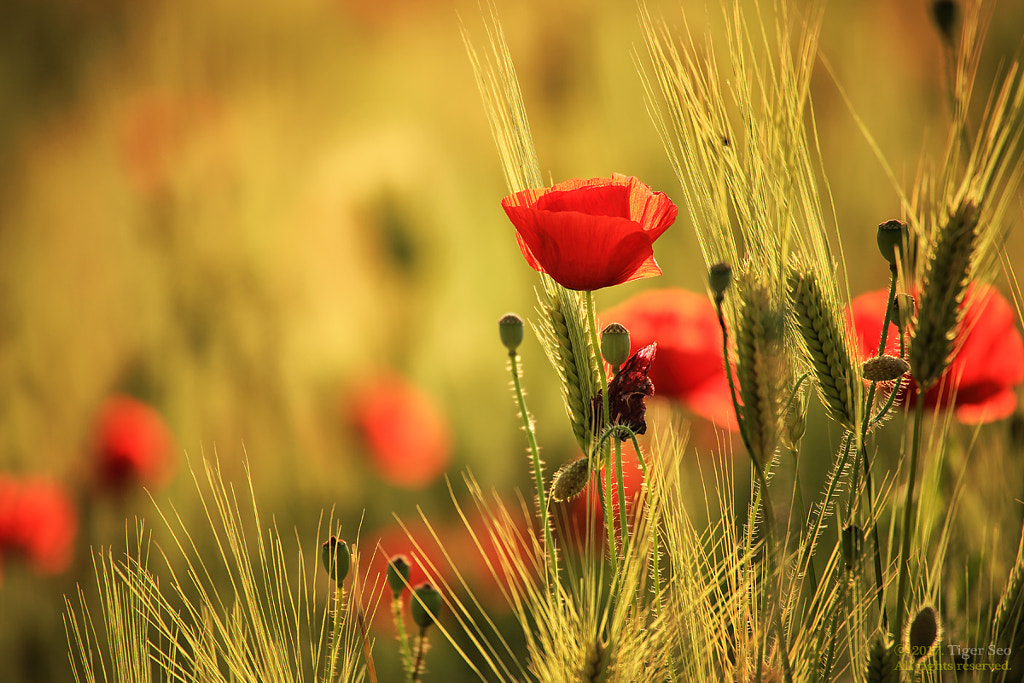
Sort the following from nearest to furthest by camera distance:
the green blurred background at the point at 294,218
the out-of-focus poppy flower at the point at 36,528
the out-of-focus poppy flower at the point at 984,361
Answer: the out-of-focus poppy flower at the point at 984,361, the out-of-focus poppy flower at the point at 36,528, the green blurred background at the point at 294,218

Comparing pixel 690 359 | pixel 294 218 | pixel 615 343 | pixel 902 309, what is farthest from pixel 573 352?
pixel 294 218

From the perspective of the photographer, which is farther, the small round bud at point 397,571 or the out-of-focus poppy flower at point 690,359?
the out-of-focus poppy flower at point 690,359

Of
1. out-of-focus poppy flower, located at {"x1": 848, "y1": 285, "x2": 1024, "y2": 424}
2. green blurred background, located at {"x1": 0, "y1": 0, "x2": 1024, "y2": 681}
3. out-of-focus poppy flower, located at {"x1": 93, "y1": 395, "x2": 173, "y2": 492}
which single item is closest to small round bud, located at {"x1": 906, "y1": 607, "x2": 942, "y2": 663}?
out-of-focus poppy flower, located at {"x1": 848, "y1": 285, "x2": 1024, "y2": 424}

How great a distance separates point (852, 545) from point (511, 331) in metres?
0.14

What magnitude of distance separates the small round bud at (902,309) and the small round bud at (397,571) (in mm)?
212

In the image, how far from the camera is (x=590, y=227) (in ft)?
1.06

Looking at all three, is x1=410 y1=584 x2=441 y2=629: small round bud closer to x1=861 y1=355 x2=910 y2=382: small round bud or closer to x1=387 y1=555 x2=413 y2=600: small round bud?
x1=387 y1=555 x2=413 y2=600: small round bud

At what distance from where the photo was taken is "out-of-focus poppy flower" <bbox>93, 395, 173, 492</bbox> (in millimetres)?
816

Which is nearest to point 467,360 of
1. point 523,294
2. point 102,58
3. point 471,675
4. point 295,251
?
point 523,294

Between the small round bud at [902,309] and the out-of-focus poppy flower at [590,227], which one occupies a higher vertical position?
the out-of-focus poppy flower at [590,227]

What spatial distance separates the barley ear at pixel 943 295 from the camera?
27cm

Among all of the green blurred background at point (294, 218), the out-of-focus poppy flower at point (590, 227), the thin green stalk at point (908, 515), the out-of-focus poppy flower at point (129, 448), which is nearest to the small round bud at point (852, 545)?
the thin green stalk at point (908, 515)

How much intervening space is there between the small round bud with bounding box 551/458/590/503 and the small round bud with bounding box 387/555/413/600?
0.22ft

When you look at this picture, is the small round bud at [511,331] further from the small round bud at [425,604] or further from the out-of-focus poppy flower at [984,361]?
the out-of-focus poppy flower at [984,361]
